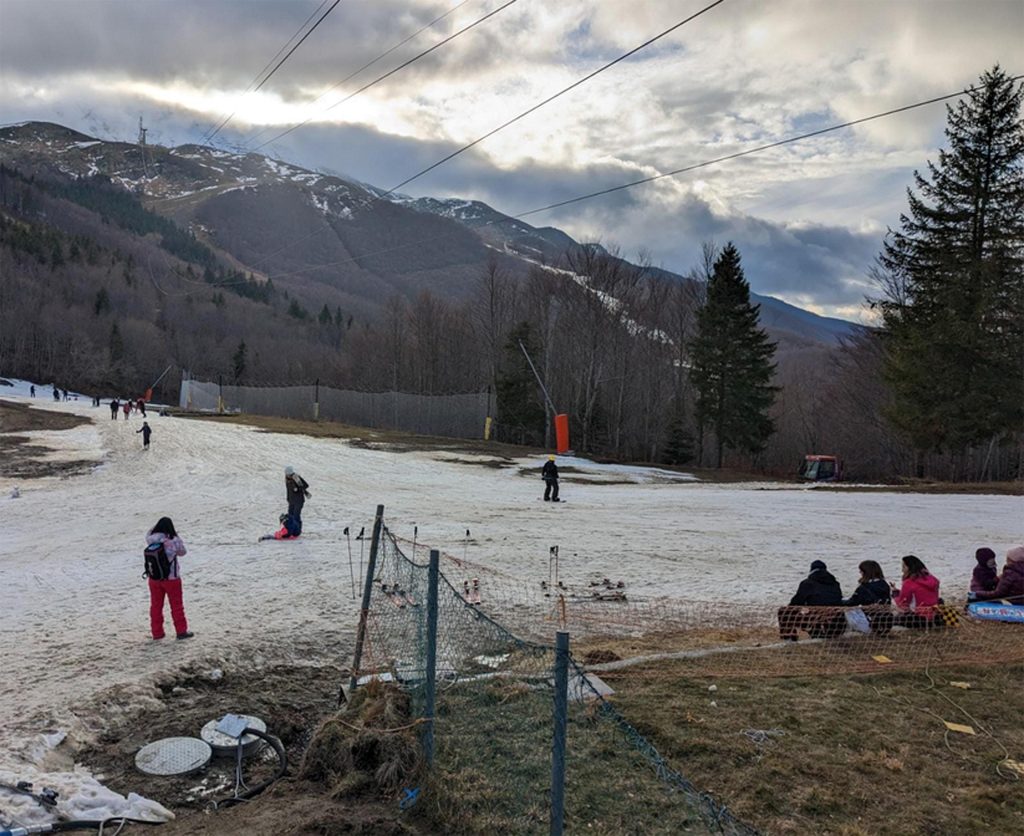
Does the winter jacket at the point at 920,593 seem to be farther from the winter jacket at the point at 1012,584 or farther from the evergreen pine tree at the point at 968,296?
the evergreen pine tree at the point at 968,296

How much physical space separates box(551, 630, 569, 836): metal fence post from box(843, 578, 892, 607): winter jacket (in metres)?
7.13

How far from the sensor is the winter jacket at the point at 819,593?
898 cm

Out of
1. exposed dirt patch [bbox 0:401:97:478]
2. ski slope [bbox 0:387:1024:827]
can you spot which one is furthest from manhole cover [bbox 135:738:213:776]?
exposed dirt patch [bbox 0:401:97:478]

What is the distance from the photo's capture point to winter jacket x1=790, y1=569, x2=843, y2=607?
8.98m

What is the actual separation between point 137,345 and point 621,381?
116302mm

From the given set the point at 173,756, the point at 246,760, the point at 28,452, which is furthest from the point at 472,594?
the point at 28,452

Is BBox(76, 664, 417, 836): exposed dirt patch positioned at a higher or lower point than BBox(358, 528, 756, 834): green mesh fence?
lower

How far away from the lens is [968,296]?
33.2m

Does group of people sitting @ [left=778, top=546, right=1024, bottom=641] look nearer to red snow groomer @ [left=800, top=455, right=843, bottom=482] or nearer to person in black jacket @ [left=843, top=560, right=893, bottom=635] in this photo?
person in black jacket @ [left=843, top=560, right=893, bottom=635]

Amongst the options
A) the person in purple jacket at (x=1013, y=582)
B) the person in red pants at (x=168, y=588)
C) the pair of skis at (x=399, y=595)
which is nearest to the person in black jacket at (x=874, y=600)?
the person in purple jacket at (x=1013, y=582)

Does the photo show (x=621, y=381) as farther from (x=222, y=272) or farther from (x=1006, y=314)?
(x=222, y=272)

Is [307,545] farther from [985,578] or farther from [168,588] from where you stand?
[985,578]

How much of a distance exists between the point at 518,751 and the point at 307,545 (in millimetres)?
11121

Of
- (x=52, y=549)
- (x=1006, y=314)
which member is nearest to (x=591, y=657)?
(x=52, y=549)
